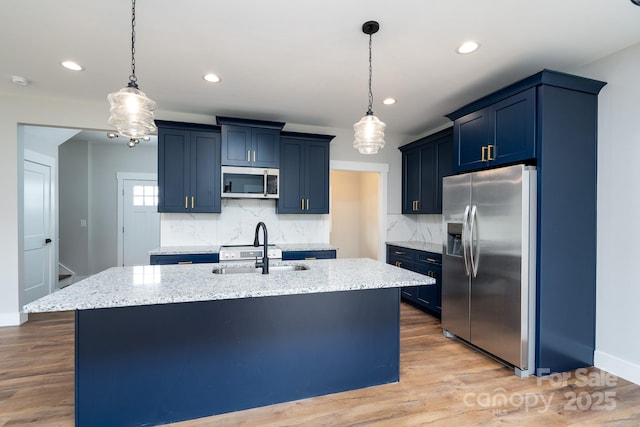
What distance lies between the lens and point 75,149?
19.0 ft

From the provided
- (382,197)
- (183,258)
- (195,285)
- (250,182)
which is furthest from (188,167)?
(382,197)

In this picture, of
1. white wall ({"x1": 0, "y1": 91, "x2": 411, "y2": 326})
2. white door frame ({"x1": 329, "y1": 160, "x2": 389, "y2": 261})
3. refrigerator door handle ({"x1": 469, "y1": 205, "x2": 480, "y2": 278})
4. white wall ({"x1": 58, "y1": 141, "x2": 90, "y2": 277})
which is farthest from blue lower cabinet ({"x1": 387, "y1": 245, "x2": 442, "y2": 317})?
white wall ({"x1": 58, "y1": 141, "x2": 90, "y2": 277})

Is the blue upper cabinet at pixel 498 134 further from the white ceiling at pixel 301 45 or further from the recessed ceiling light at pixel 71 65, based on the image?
the recessed ceiling light at pixel 71 65

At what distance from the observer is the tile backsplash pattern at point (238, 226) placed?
4102mm

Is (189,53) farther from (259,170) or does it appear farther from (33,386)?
(33,386)

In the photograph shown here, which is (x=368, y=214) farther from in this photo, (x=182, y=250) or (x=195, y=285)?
(x=195, y=285)

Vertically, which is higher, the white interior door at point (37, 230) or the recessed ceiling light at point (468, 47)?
the recessed ceiling light at point (468, 47)

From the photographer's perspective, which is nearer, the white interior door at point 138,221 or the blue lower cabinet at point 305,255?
the blue lower cabinet at point 305,255

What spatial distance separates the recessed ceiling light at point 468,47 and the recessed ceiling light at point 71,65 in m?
3.26

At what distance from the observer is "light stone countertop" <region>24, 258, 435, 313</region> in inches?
58.2

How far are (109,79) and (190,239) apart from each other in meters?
2.04

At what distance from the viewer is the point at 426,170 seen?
4352 mm

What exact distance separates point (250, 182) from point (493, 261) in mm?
2913

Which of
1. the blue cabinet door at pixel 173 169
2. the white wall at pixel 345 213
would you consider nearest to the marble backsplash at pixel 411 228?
the white wall at pixel 345 213
